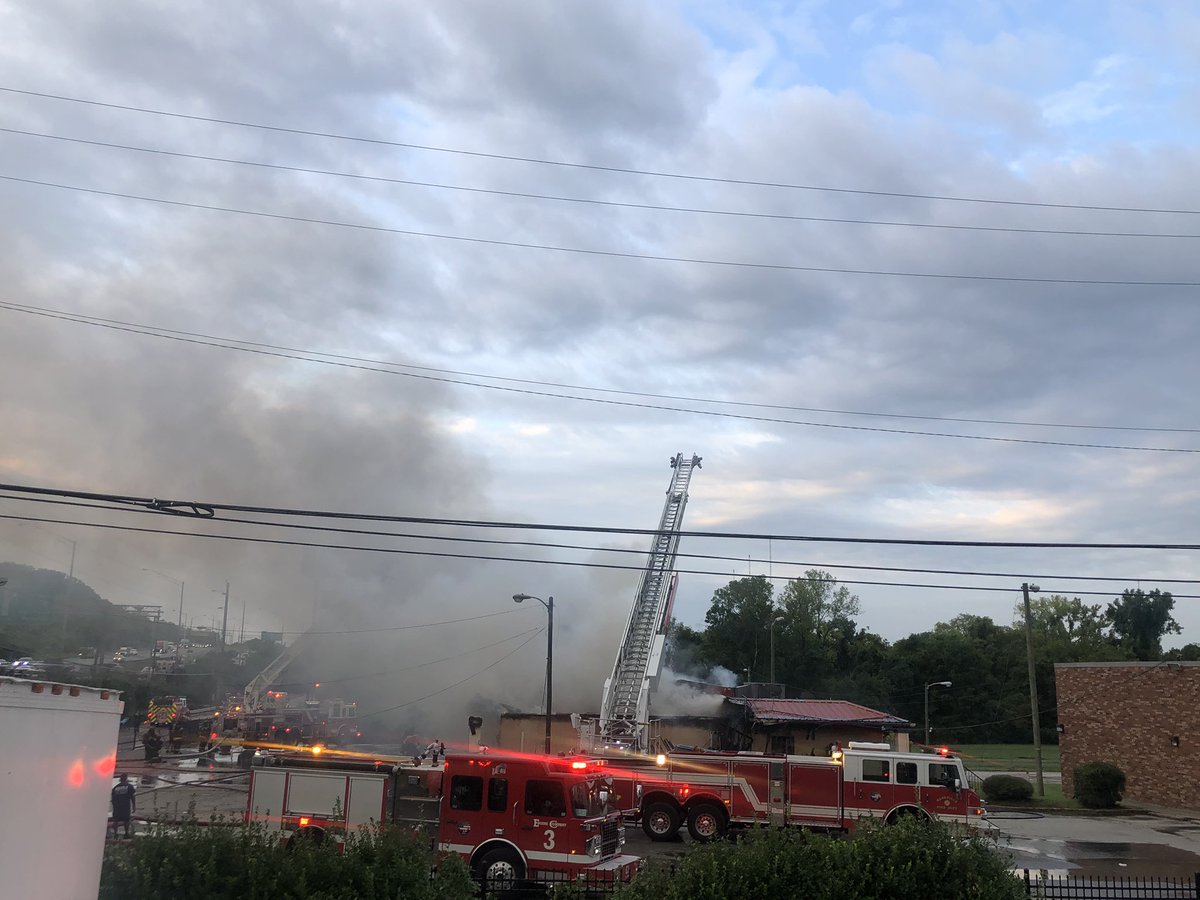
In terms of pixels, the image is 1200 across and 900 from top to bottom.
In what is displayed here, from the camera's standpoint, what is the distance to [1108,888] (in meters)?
12.9

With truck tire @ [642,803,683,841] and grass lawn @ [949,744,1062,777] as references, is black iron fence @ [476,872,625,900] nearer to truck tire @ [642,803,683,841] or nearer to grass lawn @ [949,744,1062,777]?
truck tire @ [642,803,683,841]

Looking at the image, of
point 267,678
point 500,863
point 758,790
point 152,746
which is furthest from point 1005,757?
point 500,863

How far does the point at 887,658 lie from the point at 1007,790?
53.6 m

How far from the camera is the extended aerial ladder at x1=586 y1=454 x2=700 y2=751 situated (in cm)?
2802

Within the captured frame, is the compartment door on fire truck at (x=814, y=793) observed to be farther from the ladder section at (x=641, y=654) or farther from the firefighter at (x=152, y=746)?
the firefighter at (x=152, y=746)

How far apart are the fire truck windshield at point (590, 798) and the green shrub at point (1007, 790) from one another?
21233mm

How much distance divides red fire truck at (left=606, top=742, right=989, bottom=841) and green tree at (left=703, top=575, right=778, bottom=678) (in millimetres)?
61459

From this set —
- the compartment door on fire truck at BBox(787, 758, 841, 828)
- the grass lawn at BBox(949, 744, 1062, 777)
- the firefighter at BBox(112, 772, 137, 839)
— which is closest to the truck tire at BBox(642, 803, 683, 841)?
the compartment door on fire truck at BBox(787, 758, 841, 828)

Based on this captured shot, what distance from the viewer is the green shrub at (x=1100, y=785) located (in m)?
30.2

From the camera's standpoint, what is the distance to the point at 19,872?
615 cm

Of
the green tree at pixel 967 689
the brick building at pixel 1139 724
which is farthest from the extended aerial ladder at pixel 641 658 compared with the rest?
the green tree at pixel 967 689

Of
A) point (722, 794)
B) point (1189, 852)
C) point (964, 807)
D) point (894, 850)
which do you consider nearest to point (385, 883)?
point (894, 850)

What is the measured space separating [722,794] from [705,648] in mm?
64530

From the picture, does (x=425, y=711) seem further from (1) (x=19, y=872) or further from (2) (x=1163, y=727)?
(1) (x=19, y=872)
